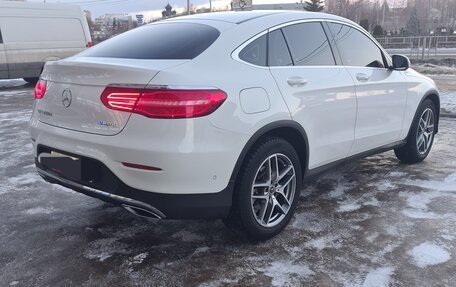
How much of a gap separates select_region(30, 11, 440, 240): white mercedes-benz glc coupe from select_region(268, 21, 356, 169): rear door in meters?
0.01

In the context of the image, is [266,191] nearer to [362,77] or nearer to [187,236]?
[187,236]

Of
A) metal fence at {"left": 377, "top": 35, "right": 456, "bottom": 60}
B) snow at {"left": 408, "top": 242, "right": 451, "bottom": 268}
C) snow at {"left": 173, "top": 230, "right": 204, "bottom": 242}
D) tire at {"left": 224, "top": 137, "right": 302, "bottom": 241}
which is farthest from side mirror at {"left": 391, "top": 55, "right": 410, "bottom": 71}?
metal fence at {"left": 377, "top": 35, "right": 456, "bottom": 60}

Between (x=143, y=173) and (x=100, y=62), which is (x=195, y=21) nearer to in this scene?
(x=100, y=62)

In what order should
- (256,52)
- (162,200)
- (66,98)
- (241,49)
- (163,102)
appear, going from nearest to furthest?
(163,102)
(162,200)
(66,98)
(241,49)
(256,52)

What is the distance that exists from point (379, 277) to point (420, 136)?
293cm

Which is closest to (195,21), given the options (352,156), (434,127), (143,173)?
(143,173)

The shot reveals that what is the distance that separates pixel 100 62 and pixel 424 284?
8.16 ft

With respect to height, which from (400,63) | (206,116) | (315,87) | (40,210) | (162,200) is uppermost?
(400,63)

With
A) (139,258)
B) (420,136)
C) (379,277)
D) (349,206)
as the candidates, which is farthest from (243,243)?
(420,136)

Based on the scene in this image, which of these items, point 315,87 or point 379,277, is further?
point 315,87

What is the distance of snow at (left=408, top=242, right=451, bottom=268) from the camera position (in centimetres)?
297

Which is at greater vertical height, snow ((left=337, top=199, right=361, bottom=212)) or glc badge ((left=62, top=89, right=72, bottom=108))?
glc badge ((left=62, top=89, right=72, bottom=108))

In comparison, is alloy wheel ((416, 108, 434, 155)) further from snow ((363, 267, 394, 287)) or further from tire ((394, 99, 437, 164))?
snow ((363, 267, 394, 287))

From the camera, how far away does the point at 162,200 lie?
2.70 metres
